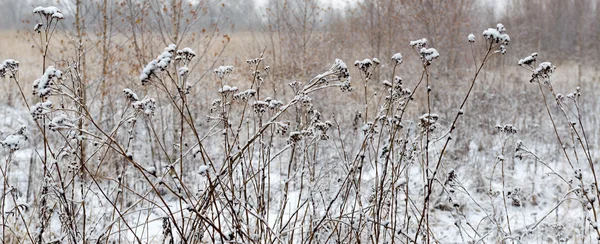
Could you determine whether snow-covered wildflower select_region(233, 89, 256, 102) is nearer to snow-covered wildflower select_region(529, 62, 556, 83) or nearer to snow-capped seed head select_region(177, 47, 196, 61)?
snow-capped seed head select_region(177, 47, 196, 61)

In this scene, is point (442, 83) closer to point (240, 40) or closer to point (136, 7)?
point (240, 40)

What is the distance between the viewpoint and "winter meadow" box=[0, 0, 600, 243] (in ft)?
6.67

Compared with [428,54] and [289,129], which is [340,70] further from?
[289,129]

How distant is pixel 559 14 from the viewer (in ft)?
60.7

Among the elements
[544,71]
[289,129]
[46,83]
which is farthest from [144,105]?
[289,129]

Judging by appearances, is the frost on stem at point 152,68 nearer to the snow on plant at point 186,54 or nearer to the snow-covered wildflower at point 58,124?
the snow-covered wildflower at point 58,124

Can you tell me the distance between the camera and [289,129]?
6.26 m

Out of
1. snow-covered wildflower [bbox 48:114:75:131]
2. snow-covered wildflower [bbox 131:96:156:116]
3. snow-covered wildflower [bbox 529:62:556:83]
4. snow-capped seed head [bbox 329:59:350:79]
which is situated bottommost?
snow-covered wildflower [bbox 48:114:75:131]

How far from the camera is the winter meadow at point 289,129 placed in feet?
6.67

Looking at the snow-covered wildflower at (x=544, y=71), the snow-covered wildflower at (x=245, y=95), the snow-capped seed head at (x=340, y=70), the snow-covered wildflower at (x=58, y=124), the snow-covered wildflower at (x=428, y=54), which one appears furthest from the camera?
the snow-covered wildflower at (x=544, y=71)

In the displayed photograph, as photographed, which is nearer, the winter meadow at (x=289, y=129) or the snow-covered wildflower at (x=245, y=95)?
the winter meadow at (x=289, y=129)

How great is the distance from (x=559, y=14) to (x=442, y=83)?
12.0 m

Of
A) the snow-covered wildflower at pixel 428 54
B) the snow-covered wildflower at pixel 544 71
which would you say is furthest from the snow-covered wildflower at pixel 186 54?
the snow-covered wildflower at pixel 544 71

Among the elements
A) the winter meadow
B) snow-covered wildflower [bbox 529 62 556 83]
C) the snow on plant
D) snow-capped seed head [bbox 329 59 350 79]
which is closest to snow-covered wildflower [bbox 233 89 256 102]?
the winter meadow
